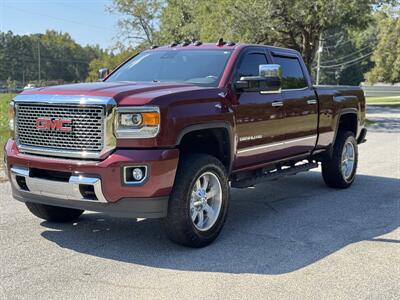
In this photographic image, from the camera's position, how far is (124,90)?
4965mm

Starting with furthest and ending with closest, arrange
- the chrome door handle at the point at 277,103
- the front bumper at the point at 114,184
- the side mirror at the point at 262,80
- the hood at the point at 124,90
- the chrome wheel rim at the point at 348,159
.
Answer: the chrome wheel rim at the point at 348,159 < the chrome door handle at the point at 277,103 < the side mirror at the point at 262,80 < the hood at the point at 124,90 < the front bumper at the point at 114,184

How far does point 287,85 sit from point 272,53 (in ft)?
1.56

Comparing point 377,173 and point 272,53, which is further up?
point 272,53

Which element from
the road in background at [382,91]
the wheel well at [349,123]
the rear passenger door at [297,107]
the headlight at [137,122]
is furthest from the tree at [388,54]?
the headlight at [137,122]

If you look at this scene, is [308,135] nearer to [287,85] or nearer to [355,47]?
[287,85]

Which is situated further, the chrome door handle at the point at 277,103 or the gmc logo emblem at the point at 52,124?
the chrome door handle at the point at 277,103

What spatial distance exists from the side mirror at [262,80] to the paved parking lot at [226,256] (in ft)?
5.18


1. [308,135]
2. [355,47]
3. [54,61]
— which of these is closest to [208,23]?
[308,135]

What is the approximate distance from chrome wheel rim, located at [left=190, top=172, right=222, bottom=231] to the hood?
2.97 ft

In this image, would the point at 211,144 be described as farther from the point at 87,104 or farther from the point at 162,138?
the point at 87,104

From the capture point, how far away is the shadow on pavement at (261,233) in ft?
16.0

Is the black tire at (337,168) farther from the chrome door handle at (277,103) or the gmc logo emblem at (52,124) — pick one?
the gmc logo emblem at (52,124)

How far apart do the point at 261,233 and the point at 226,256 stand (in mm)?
913

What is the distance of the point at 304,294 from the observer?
4133 millimetres
